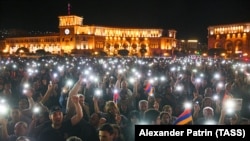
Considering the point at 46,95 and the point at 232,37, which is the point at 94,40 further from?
the point at 46,95

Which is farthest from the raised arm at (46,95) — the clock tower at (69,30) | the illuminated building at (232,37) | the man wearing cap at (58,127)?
the illuminated building at (232,37)

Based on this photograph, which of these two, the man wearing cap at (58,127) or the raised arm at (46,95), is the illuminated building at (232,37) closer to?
the raised arm at (46,95)

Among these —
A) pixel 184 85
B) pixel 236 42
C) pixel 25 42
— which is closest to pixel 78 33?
pixel 25 42

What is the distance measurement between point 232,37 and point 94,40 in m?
46.9

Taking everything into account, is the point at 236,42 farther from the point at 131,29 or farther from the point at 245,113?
the point at 245,113

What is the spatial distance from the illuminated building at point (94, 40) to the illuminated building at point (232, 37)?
601 inches

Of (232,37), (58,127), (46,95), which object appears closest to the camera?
(58,127)

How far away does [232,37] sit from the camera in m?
135

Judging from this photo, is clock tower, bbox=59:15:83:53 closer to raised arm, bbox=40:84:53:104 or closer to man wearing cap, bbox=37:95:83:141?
raised arm, bbox=40:84:53:104

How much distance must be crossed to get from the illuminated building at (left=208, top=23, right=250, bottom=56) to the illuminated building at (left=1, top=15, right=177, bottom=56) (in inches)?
601

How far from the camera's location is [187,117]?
7.62 meters

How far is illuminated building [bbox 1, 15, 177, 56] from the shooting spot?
131 m

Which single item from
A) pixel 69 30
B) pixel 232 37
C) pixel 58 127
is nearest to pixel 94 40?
pixel 69 30

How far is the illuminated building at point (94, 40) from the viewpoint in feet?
430
